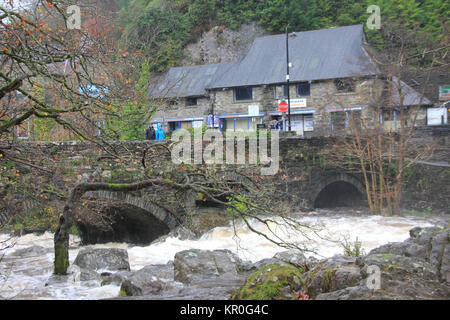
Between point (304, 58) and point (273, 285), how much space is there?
92.8 feet

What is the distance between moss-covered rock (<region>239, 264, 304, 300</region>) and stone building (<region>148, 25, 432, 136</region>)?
22.2 meters

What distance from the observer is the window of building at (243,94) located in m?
32.0

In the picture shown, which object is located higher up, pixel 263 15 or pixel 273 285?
pixel 263 15

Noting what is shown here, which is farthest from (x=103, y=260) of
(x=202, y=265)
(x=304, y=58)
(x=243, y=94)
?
(x=304, y=58)

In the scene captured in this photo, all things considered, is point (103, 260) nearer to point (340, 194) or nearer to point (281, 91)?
point (340, 194)

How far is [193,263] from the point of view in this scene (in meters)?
8.30

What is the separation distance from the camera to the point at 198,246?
12.7 meters

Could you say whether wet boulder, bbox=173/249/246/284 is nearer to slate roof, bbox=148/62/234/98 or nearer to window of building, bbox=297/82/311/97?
window of building, bbox=297/82/311/97

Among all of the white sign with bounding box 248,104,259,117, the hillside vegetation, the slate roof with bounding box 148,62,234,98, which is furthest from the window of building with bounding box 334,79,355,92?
the slate roof with bounding box 148,62,234,98

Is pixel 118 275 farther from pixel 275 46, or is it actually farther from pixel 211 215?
pixel 275 46

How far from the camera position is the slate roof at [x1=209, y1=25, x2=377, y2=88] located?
1142 inches

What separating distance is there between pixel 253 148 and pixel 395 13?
25374 millimetres

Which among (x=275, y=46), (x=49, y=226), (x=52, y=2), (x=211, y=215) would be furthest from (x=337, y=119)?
(x=52, y=2)

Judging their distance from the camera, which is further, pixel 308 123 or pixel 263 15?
pixel 263 15
